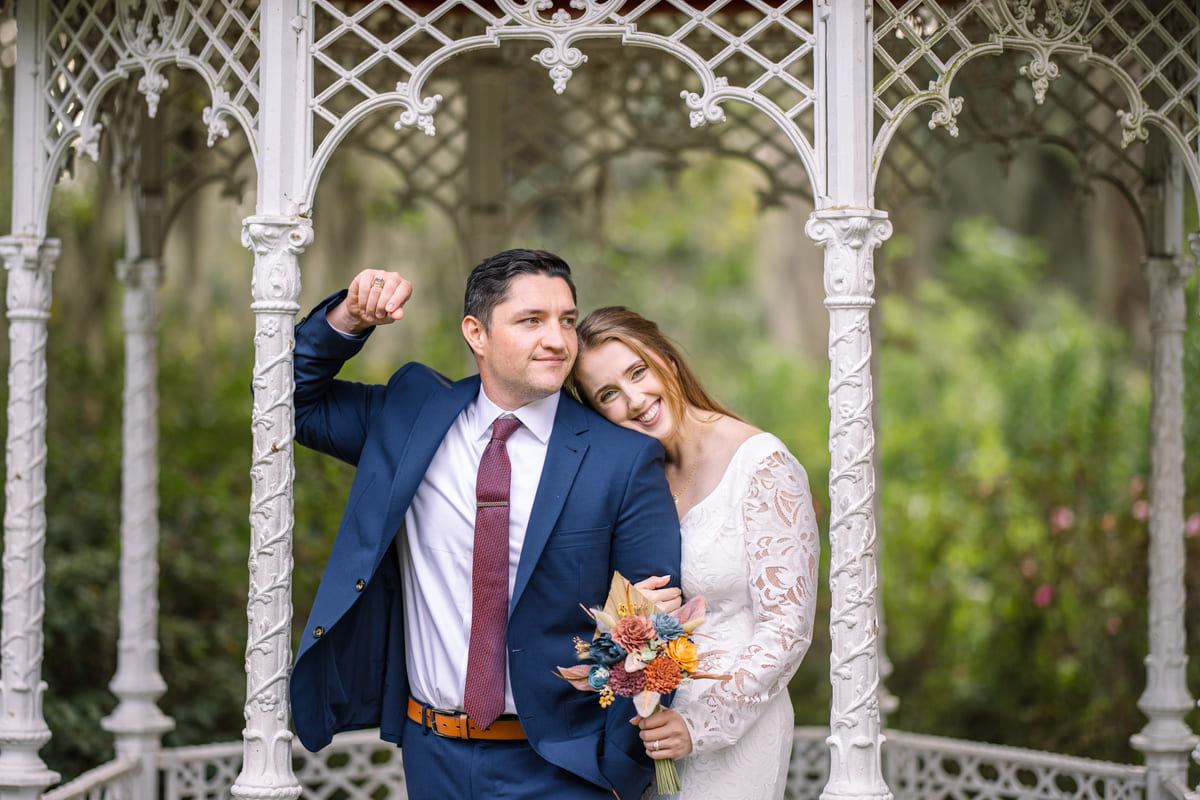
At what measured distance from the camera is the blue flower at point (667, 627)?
11.5 feet

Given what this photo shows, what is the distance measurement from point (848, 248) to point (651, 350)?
720 mm

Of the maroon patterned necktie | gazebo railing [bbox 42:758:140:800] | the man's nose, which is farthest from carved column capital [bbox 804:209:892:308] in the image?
gazebo railing [bbox 42:758:140:800]

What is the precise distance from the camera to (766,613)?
396 cm

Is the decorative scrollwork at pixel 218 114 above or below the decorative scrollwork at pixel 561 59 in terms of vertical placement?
below

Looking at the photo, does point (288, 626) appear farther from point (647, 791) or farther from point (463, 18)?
point (463, 18)

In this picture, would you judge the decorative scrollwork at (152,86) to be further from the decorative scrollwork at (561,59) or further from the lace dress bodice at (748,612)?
the lace dress bodice at (748,612)

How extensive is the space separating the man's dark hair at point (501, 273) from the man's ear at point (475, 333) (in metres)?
0.02

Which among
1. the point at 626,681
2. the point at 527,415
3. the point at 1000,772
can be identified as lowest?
the point at 1000,772

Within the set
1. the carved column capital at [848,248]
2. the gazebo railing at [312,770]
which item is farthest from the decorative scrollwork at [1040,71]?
the gazebo railing at [312,770]

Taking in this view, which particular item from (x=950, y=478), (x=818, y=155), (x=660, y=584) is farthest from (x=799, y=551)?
(x=950, y=478)

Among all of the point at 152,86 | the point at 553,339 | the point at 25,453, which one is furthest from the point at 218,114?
the point at 25,453

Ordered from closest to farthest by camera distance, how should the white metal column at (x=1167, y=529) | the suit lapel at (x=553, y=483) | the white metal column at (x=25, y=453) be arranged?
1. the suit lapel at (x=553, y=483)
2. the white metal column at (x=25, y=453)
3. the white metal column at (x=1167, y=529)

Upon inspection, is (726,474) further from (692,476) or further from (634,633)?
(634,633)

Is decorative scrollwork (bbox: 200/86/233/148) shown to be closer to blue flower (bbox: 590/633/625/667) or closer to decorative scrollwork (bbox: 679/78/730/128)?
decorative scrollwork (bbox: 679/78/730/128)
